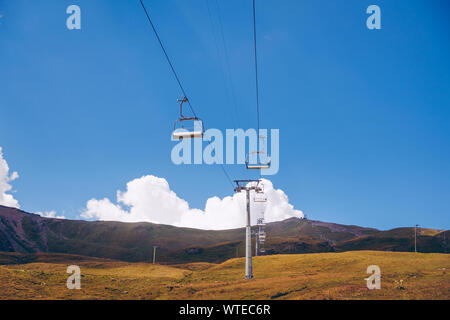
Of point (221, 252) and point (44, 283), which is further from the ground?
point (44, 283)

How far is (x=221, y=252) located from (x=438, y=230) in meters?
105

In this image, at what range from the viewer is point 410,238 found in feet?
452

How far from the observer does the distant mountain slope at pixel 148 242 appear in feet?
452

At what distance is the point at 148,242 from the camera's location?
18425 centimetres

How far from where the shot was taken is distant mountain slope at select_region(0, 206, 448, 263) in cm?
13775
